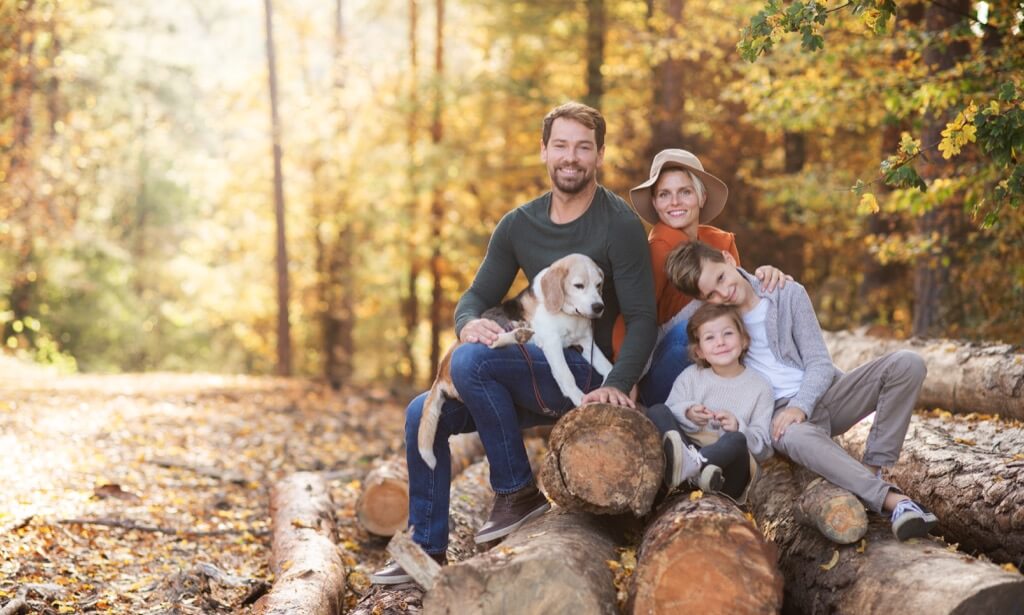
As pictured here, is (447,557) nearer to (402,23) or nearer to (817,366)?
(817,366)

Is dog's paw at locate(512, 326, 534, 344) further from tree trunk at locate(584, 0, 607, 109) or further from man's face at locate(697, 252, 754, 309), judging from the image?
tree trunk at locate(584, 0, 607, 109)

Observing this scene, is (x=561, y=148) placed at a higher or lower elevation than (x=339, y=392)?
higher

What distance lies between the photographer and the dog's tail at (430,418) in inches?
179

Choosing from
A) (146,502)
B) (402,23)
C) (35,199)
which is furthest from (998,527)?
(402,23)

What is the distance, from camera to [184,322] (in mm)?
27781

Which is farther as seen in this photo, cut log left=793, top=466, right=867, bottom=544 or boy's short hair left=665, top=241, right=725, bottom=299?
boy's short hair left=665, top=241, right=725, bottom=299

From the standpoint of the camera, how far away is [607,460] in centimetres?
388

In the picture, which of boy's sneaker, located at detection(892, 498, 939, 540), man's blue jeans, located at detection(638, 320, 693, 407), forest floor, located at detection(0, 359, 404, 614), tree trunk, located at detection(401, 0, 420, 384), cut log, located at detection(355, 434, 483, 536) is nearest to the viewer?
boy's sneaker, located at detection(892, 498, 939, 540)

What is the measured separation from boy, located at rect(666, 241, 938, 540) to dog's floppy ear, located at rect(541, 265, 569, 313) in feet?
2.00


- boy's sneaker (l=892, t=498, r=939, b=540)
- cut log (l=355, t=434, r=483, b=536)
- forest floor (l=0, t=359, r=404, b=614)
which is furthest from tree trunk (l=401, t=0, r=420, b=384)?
boy's sneaker (l=892, t=498, r=939, b=540)

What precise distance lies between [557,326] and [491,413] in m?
0.54

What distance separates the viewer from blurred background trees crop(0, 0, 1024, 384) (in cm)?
1000

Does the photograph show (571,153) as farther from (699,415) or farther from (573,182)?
(699,415)

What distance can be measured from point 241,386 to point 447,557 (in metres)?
10.1
